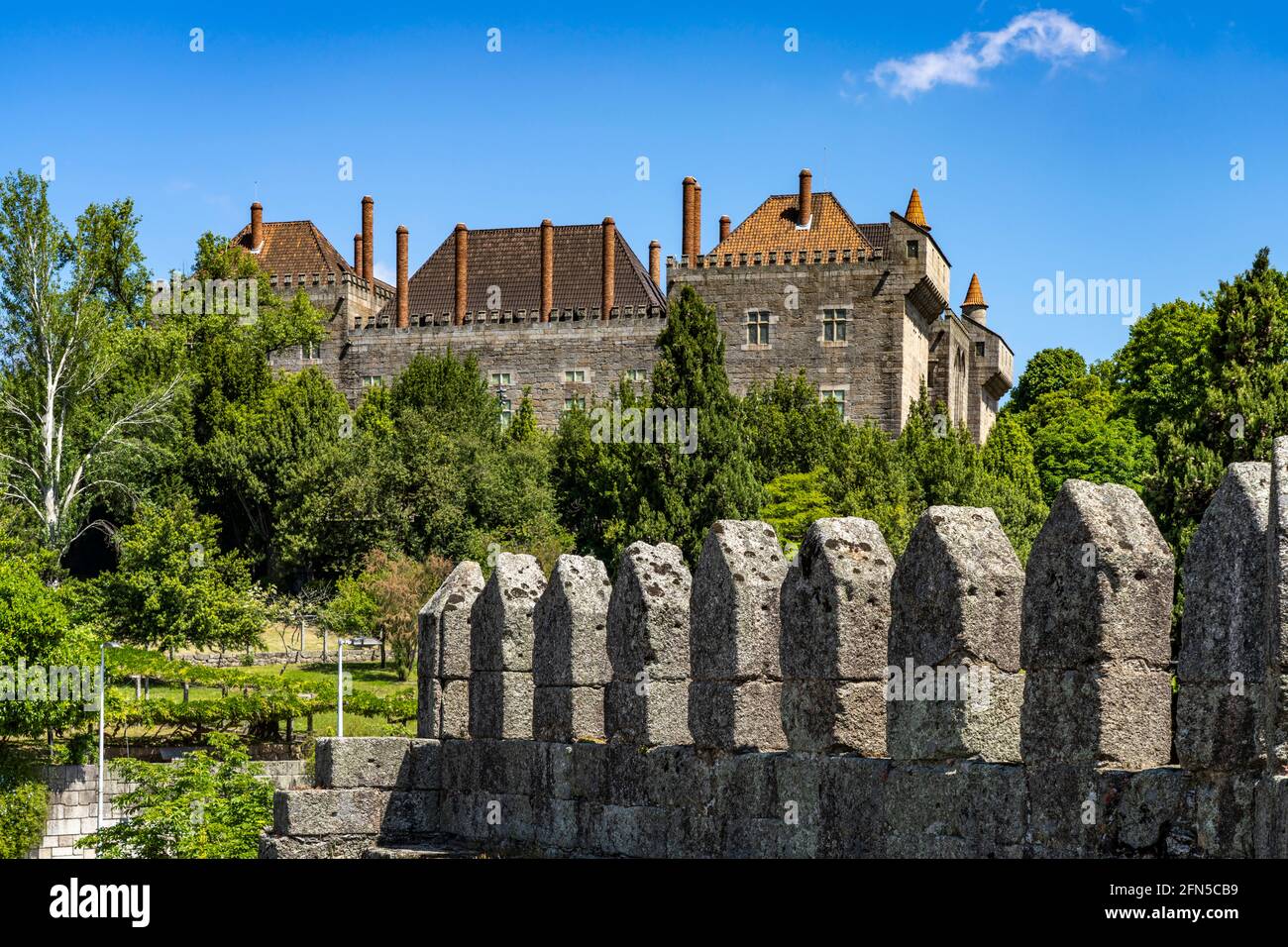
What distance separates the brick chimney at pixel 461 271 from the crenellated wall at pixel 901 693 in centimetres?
7314

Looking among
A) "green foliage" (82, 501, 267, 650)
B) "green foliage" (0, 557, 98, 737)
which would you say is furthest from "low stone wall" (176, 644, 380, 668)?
"green foliage" (0, 557, 98, 737)

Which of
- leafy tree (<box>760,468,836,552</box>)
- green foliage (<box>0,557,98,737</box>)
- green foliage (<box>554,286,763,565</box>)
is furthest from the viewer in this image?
leafy tree (<box>760,468,836,552</box>)

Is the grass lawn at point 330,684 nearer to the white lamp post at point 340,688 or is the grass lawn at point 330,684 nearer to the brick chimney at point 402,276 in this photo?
the white lamp post at point 340,688

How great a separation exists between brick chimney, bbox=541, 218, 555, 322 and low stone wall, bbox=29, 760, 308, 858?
4533 centimetres

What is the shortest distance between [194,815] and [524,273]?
64291mm

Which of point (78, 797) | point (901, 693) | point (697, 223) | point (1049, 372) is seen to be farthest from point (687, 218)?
point (901, 693)

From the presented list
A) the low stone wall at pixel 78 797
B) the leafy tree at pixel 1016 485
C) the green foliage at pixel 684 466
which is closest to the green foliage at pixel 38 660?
the low stone wall at pixel 78 797

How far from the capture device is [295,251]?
91.7m

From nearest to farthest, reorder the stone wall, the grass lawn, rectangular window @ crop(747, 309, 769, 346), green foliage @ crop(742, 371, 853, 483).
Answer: the grass lawn → green foliage @ crop(742, 371, 853, 483) → the stone wall → rectangular window @ crop(747, 309, 769, 346)

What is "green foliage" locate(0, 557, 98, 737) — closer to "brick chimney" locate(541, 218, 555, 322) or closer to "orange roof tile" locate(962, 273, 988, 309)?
"brick chimney" locate(541, 218, 555, 322)

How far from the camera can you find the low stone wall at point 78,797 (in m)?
40.1

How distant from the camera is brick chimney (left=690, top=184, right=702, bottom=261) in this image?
8006 cm

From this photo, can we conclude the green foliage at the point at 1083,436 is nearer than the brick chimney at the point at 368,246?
Yes
